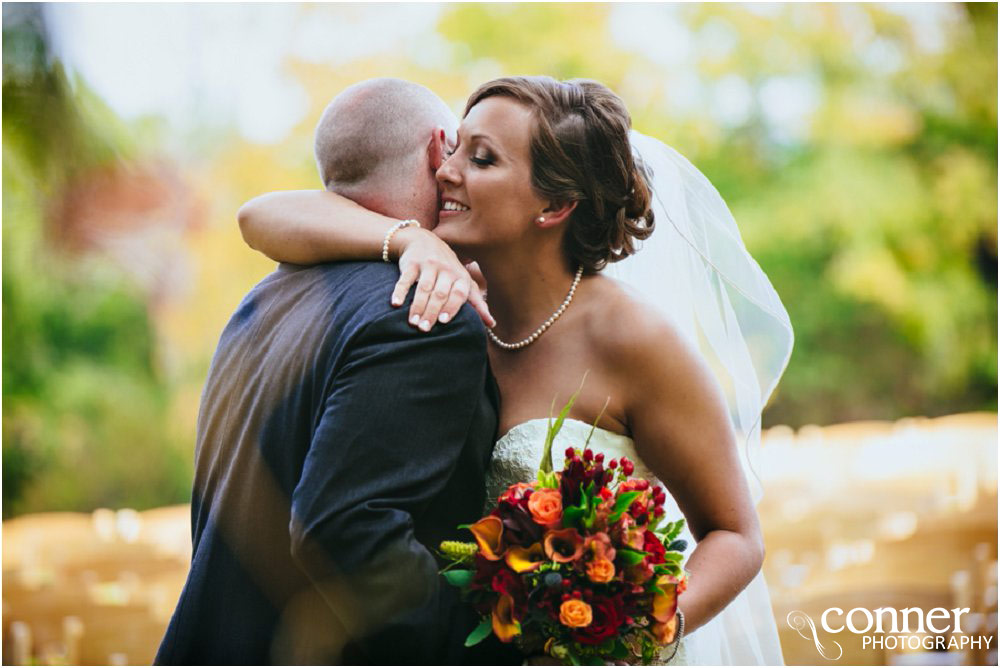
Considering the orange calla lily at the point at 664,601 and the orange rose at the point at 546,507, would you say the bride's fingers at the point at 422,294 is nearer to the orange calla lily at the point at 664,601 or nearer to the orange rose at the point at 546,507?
the orange rose at the point at 546,507

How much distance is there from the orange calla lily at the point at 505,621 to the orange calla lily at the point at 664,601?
1.02 ft

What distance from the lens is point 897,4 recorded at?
15148 millimetres

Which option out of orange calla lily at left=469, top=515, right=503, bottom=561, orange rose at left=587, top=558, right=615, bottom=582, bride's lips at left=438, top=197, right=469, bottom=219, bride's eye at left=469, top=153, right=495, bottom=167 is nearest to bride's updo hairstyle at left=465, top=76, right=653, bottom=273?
bride's eye at left=469, top=153, right=495, bottom=167

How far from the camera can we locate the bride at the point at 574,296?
2.79 m

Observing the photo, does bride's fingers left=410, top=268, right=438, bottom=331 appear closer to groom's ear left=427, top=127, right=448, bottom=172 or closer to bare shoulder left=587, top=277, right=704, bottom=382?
groom's ear left=427, top=127, right=448, bottom=172

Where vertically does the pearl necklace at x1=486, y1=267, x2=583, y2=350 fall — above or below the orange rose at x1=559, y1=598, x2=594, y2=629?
above

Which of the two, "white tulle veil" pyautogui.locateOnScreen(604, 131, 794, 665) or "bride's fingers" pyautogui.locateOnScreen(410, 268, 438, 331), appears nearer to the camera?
"bride's fingers" pyautogui.locateOnScreen(410, 268, 438, 331)

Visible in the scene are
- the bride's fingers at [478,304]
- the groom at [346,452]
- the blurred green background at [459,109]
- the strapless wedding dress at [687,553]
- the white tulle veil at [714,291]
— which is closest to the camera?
the groom at [346,452]

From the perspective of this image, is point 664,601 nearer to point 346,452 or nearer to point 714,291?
point 346,452

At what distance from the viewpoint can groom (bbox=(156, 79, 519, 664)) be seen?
7.20ft

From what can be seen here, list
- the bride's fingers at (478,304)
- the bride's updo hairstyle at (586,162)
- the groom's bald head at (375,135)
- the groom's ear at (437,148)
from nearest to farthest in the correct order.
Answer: the bride's fingers at (478,304)
the groom's bald head at (375,135)
the groom's ear at (437,148)
the bride's updo hairstyle at (586,162)

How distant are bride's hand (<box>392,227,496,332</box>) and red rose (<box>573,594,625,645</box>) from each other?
0.69m

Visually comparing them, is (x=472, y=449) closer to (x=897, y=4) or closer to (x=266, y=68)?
(x=266, y=68)

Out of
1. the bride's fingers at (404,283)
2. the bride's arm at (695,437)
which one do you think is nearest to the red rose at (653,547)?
the bride's arm at (695,437)
